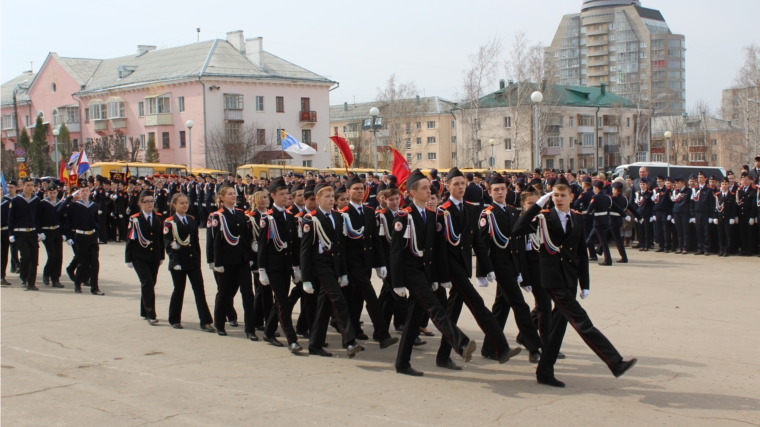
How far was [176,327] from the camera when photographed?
10.1 meters

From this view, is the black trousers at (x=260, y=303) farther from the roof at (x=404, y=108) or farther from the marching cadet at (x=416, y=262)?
the roof at (x=404, y=108)

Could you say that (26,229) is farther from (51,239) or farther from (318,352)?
(318,352)

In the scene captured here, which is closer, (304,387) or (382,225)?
(304,387)

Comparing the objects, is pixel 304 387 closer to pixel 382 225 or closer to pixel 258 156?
pixel 382 225

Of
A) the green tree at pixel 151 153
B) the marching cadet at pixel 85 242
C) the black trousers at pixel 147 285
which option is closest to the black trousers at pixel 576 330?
the black trousers at pixel 147 285

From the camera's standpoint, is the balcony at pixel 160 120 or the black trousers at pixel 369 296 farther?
the balcony at pixel 160 120

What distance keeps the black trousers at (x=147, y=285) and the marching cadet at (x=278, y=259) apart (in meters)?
A: 2.22

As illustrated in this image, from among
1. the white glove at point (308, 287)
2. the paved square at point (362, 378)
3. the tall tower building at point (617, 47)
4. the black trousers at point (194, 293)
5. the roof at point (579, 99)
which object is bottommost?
the paved square at point (362, 378)

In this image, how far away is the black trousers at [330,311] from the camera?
8086 millimetres

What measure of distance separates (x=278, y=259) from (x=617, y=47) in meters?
135

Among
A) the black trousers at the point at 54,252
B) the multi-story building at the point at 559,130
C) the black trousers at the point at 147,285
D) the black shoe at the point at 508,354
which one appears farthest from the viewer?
the multi-story building at the point at 559,130

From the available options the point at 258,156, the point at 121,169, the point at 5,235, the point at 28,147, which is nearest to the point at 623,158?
the point at 258,156

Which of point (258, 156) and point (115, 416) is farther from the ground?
point (258, 156)

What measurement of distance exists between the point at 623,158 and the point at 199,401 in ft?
244
